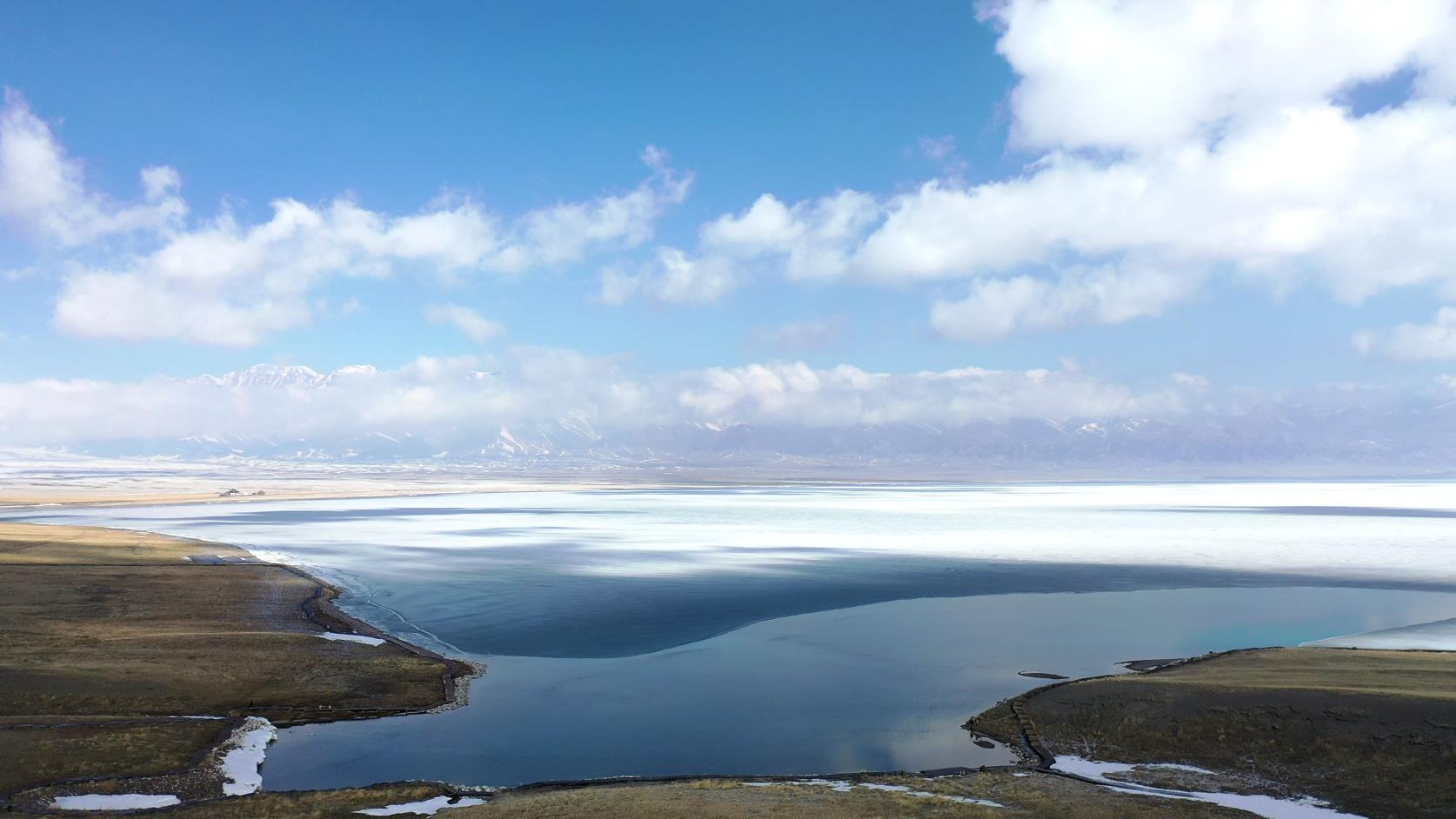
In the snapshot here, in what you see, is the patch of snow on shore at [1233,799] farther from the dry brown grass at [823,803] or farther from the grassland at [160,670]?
the grassland at [160,670]

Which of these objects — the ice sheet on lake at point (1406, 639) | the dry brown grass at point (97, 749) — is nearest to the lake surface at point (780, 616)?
the ice sheet on lake at point (1406, 639)

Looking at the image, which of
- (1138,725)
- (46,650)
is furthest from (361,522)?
(1138,725)

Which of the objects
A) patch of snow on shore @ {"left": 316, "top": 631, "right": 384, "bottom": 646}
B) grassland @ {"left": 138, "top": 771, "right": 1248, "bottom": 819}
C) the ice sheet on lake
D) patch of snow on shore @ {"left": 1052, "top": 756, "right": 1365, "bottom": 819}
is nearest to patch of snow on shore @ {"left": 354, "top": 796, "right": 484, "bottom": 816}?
grassland @ {"left": 138, "top": 771, "right": 1248, "bottom": 819}

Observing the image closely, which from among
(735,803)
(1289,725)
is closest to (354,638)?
(735,803)

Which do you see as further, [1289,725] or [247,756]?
[1289,725]

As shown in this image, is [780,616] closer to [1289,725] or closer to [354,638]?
[354,638]

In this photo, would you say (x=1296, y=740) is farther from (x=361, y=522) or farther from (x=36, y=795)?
(x=361, y=522)
